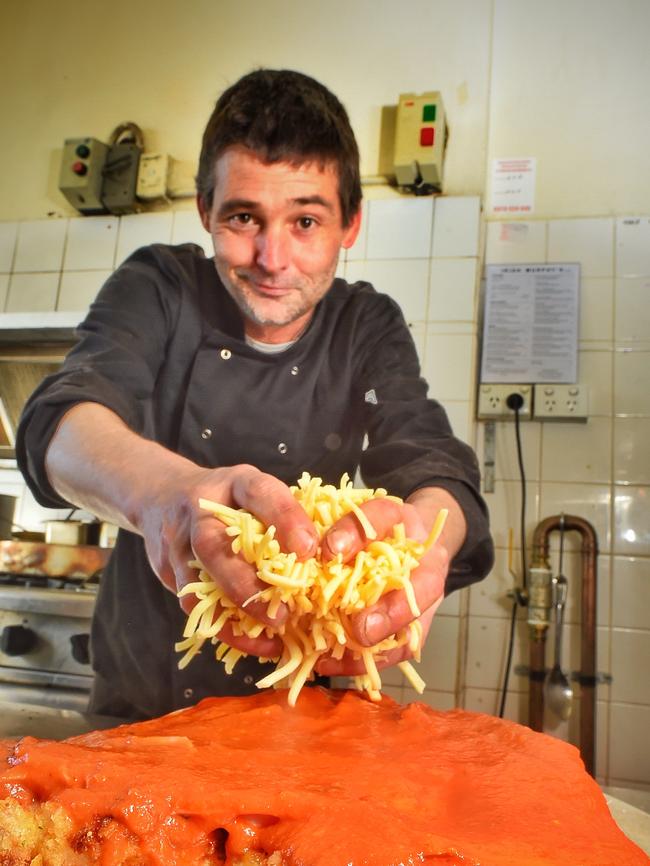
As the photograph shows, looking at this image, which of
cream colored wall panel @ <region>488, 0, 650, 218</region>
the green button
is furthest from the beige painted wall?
the green button

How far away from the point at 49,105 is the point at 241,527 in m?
2.20

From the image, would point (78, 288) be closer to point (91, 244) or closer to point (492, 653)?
point (91, 244)

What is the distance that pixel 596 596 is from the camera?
5.57ft

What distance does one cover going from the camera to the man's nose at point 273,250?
1172 mm

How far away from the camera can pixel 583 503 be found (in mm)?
1760

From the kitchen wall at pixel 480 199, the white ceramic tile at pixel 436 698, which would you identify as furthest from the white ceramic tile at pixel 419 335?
the white ceramic tile at pixel 436 698

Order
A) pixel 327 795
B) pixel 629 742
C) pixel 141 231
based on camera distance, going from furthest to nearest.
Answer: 1. pixel 141 231
2. pixel 629 742
3. pixel 327 795

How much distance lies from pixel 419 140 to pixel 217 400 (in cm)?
103

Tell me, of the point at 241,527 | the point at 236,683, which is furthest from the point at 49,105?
the point at 241,527

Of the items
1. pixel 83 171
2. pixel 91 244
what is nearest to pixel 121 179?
pixel 83 171

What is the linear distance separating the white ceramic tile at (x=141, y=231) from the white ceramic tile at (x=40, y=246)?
20cm

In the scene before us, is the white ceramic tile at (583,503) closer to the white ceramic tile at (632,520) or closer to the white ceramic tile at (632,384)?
the white ceramic tile at (632,520)

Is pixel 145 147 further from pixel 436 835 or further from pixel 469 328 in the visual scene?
pixel 436 835

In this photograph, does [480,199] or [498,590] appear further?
[480,199]
